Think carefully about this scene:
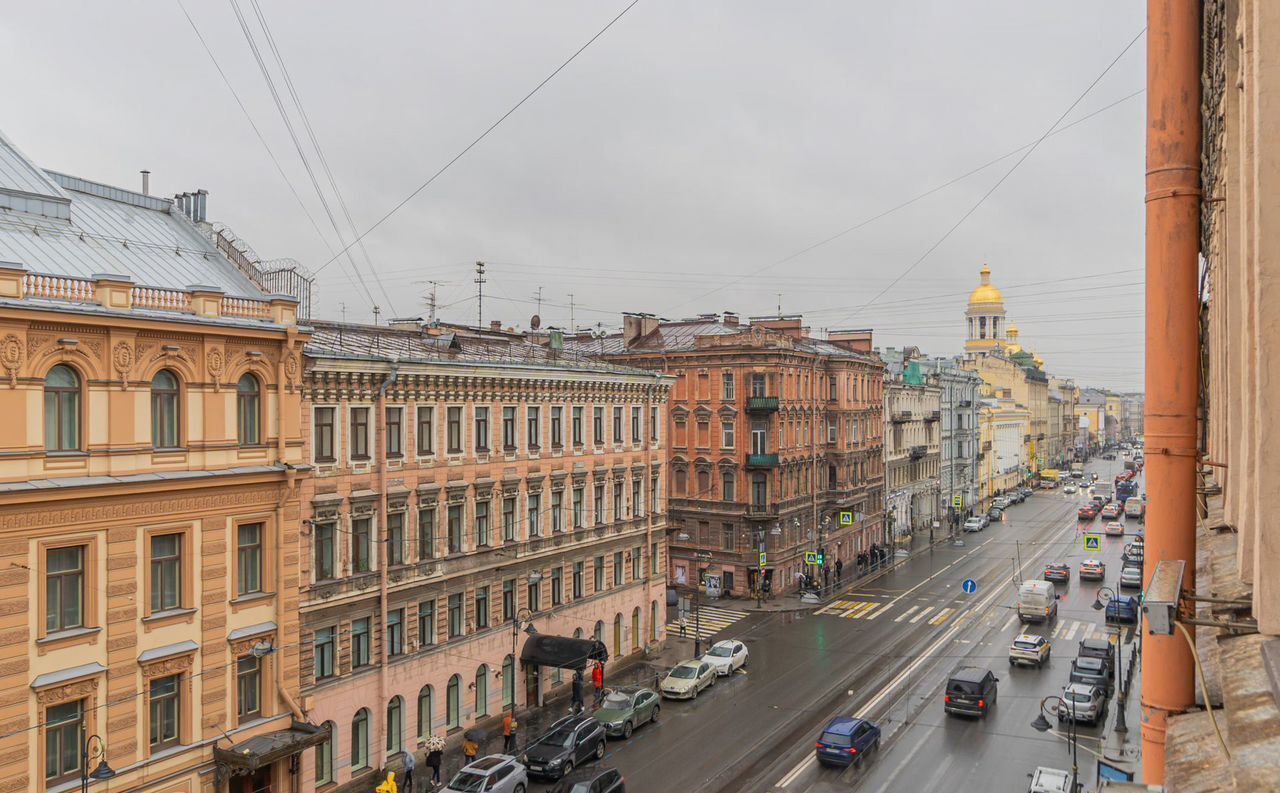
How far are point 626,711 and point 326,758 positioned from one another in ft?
34.3

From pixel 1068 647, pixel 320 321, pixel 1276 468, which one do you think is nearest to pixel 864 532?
pixel 1068 647

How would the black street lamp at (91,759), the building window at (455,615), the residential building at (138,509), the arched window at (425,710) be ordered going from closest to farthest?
the residential building at (138,509), the black street lamp at (91,759), the arched window at (425,710), the building window at (455,615)

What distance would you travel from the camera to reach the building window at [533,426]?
35.0 m

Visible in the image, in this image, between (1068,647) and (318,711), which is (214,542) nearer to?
(318,711)

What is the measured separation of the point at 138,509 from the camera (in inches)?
840

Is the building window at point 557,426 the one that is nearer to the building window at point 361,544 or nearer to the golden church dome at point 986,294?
the building window at point 361,544

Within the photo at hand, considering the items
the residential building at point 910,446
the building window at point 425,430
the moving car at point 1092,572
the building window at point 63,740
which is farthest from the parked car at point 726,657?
the residential building at point 910,446

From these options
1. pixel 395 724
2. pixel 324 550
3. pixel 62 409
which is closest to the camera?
pixel 62 409

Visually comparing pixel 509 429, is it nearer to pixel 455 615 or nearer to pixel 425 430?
pixel 425 430

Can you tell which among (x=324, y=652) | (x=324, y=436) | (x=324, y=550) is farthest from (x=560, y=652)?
(x=324, y=436)

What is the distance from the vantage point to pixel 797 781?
27016 mm

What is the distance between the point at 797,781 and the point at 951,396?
242 feet

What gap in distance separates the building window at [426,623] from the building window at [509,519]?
4235 millimetres

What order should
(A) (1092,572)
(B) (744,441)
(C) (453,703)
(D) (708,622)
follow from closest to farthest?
(C) (453,703) → (D) (708,622) → (B) (744,441) → (A) (1092,572)
